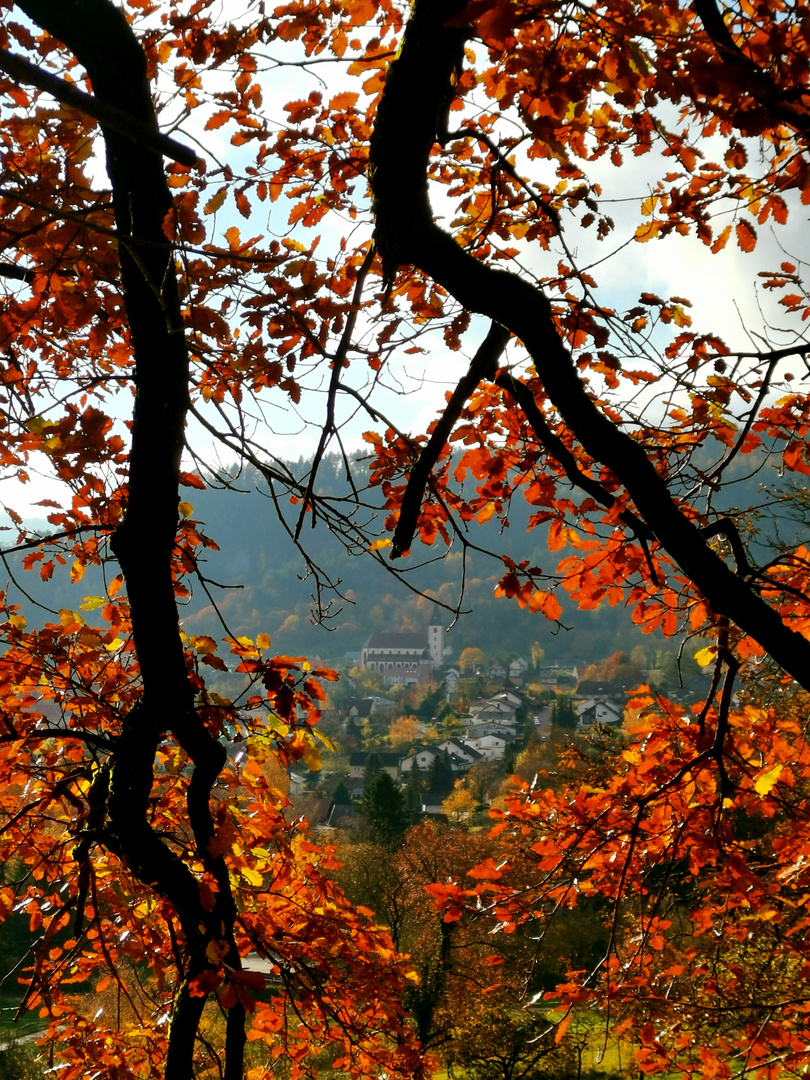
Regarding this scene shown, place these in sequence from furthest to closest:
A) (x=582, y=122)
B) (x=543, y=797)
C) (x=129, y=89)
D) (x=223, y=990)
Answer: (x=543, y=797)
(x=582, y=122)
(x=223, y=990)
(x=129, y=89)

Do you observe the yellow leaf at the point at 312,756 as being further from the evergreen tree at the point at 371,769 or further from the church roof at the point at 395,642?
the church roof at the point at 395,642

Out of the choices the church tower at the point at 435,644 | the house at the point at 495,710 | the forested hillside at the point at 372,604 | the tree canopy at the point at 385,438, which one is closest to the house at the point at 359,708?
the house at the point at 495,710

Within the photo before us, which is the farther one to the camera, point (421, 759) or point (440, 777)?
point (421, 759)

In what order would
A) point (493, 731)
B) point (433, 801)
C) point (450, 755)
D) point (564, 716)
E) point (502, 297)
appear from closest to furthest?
point (502, 297), point (433, 801), point (564, 716), point (450, 755), point (493, 731)

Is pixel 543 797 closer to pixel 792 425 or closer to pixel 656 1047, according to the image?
pixel 656 1047

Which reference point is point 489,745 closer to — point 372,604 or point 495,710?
point 495,710

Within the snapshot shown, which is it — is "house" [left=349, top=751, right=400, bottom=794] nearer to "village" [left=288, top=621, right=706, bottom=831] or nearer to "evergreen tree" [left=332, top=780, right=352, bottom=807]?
"village" [left=288, top=621, right=706, bottom=831]

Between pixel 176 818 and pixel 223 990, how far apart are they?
164 centimetres

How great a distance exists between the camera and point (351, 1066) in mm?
3527

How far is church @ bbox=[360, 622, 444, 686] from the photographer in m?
82.4

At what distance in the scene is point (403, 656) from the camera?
8569cm

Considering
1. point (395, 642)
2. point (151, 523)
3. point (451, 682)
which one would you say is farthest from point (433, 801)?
point (395, 642)

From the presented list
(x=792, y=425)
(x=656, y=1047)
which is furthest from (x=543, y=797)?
(x=792, y=425)

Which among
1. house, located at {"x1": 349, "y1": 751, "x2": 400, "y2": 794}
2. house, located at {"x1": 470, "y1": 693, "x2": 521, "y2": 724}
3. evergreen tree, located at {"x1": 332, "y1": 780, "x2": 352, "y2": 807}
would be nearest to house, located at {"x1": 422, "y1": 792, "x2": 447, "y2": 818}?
evergreen tree, located at {"x1": 332, "y1": 780, "x2": 352, "y2": 807}
